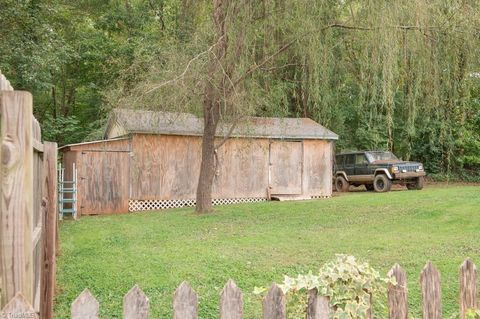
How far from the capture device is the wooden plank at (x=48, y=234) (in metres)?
3.69


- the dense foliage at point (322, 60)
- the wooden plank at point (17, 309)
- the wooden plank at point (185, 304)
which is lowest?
the wooden plank at point (185, 304)

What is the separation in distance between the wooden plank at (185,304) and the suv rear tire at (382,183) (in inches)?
726

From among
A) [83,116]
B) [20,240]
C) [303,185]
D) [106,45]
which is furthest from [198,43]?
[83,116]

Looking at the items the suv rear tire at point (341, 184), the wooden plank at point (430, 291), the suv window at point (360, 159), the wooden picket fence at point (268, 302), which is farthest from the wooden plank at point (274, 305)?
the suv rear tire at point (341, 184)

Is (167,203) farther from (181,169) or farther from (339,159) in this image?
(339,159)

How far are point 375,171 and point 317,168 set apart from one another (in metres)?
2.77

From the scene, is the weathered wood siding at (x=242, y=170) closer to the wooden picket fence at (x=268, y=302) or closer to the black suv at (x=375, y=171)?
the black suv at (x=375, y=171)

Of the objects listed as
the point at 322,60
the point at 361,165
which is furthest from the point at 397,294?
the point at 361,165

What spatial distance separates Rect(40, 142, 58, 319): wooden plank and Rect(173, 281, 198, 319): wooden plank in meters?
1.72

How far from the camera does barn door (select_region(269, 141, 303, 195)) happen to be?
18344 millimetres

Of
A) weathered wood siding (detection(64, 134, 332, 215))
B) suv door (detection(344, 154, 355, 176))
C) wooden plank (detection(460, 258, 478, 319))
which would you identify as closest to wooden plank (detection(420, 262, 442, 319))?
wooden plank (detection(460, 258, 478, 319))

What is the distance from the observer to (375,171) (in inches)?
793

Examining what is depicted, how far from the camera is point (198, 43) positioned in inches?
455

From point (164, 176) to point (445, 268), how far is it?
1130 centimetres
